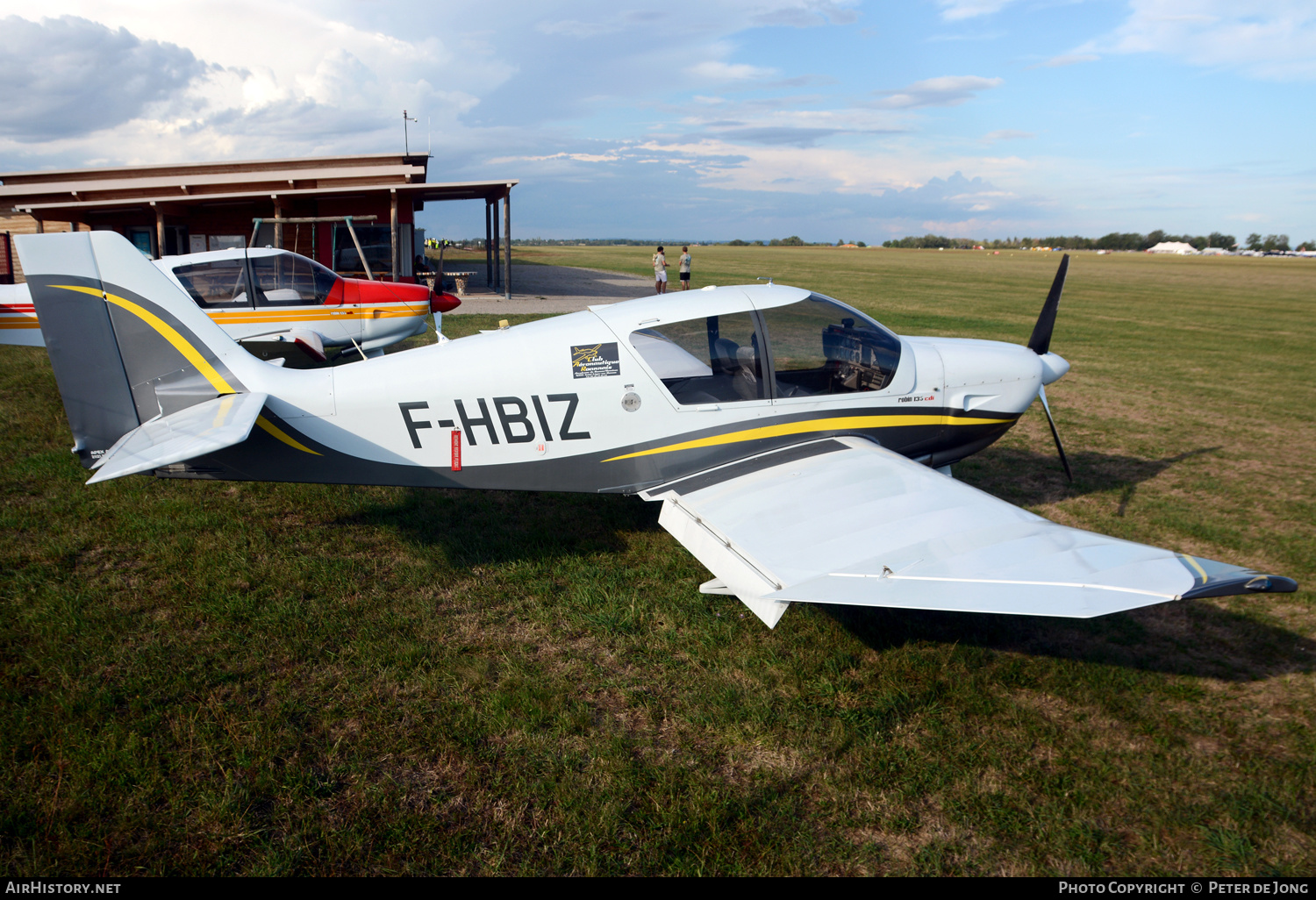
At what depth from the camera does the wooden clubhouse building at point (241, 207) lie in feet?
68.4

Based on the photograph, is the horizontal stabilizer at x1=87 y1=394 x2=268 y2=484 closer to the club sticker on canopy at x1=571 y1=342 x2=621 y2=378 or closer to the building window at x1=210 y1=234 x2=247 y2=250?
the club sticker on canopy at x1=571 y1=342 x2=621 y2=378

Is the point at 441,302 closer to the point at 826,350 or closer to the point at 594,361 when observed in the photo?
the point at 594,361

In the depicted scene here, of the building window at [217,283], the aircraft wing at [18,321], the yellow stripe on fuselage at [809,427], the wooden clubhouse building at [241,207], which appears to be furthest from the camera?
the wooden clubhouse building at [241,207]

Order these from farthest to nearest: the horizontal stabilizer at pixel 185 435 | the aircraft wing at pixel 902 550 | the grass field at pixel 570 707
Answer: the horizontal stabilizer at pixel 185 435, the aircraft wing at pixel 902 550, the grass field at pixel 570 707

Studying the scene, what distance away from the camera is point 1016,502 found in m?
6.99

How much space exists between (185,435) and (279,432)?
2.56 feet

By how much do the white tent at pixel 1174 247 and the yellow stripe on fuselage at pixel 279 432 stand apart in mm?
152875

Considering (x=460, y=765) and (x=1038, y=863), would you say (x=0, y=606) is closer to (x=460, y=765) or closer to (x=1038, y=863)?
(x=460, y=765)

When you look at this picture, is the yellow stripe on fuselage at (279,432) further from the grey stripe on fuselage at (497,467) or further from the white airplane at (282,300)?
the white airplane at (282,300)

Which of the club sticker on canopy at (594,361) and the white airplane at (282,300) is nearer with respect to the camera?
the club sticker on canopy at (594,361)

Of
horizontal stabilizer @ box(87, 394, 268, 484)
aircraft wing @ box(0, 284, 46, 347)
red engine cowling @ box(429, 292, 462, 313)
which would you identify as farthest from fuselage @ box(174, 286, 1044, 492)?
red engine cowling @ box(429, 292, 462, 313)

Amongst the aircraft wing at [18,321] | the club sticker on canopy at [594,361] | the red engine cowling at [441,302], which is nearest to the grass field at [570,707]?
the club sticker on canopy at [594,361]

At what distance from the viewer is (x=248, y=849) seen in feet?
9.44

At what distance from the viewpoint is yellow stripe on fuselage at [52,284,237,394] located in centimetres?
466
